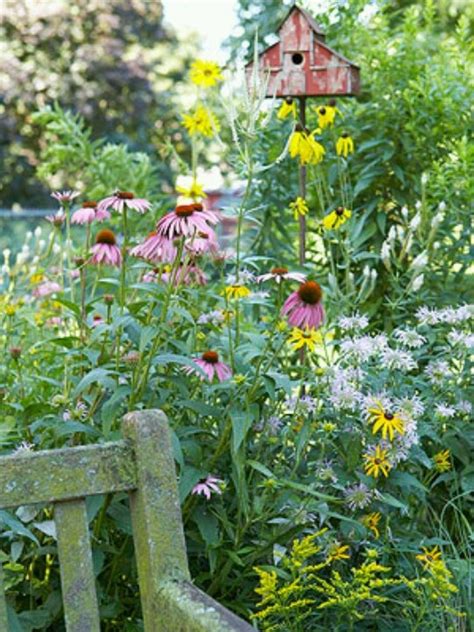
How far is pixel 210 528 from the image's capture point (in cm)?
209

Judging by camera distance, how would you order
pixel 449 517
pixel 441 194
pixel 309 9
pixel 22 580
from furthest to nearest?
pixel 309 9 → pixel 441 194 → pixel 449 517 → pixel 22 580

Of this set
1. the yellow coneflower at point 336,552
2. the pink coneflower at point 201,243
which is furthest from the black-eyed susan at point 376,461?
the pink coneflower at point 201,243

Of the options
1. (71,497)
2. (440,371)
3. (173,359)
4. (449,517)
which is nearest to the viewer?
(71,497)

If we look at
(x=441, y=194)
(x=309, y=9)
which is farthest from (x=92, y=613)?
(x=309, y=9)

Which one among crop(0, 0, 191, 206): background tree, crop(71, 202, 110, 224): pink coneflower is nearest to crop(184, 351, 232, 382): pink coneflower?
crop(71, 202, 110, 224): pink coneflower

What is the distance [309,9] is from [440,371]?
1.89m

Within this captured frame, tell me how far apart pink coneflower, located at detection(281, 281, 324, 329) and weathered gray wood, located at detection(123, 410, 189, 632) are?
71 centimetres

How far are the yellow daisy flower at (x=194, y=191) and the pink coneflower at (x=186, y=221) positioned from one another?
2.66ft

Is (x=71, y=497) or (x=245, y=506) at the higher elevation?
(x=71, y=497)

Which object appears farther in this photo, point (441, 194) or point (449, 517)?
point (441, 194)

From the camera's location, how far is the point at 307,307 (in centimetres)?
213

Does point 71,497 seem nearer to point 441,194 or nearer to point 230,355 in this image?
point 230,355

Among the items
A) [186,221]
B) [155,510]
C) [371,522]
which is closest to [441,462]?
[371,522]

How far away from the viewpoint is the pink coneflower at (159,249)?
208 centimetres
